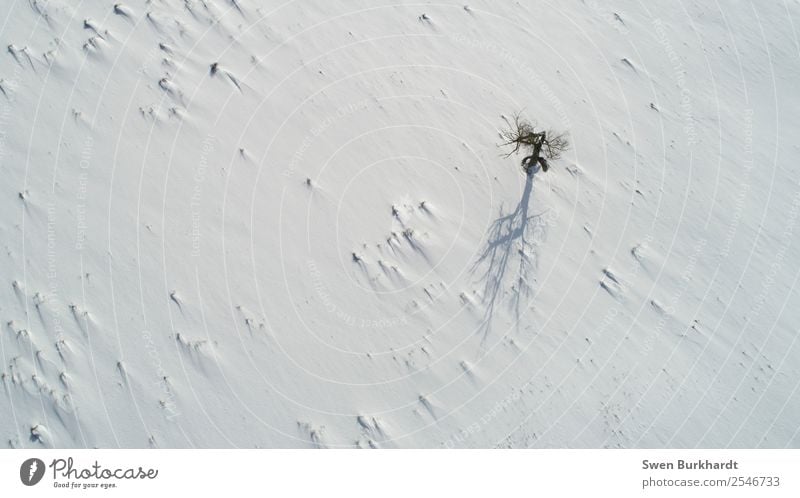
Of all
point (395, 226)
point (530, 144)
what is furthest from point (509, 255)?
point (395, 226)

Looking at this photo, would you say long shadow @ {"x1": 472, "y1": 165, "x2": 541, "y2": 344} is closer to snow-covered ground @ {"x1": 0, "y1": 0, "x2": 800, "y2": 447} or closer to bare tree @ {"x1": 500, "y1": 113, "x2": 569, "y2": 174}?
snow-covered ground @ {"x1": 0, "y1": 0, "x2": 800, "y2": 447}

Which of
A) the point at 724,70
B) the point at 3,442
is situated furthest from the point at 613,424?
the point at 3,442

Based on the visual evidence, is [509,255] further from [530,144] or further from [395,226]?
[395,226]

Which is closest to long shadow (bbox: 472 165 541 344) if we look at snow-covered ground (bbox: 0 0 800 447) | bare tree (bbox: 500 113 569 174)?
snow-covered ground (bbox: 0 0 800 447)

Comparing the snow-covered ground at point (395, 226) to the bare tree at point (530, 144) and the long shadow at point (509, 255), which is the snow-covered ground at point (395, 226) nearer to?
the long shadow at point (509, 255)

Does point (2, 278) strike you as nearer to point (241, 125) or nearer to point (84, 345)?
point (84, 345)
